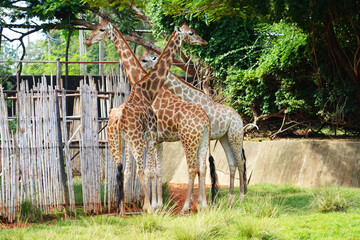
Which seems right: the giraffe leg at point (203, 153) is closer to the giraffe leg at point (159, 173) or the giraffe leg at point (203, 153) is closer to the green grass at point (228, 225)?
the giraffe leg at point (159, 173)

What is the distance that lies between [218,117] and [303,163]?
Answer: 2453 millimetres

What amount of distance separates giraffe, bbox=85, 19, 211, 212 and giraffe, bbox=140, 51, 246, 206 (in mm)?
299

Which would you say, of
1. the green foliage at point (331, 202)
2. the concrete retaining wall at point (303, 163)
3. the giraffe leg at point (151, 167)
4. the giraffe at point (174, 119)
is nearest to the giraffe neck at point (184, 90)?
the giraffe at point (174, 119)

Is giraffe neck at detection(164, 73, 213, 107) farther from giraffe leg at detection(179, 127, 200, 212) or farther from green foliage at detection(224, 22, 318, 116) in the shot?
green foliage at detection(224, 22, 318, 116)

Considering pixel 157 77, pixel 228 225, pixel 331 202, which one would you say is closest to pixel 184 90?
pixel 157 77

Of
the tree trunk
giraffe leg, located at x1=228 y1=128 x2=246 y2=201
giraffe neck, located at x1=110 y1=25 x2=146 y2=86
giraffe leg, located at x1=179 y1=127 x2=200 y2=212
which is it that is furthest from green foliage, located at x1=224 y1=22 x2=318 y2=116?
giraffe neck, located at x1=110 y1=25 x2=146 y2=86

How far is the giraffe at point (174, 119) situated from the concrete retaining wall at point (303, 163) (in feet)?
9.03

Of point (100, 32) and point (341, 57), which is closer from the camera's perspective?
point (100, 32)

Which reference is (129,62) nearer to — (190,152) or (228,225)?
(190,152)

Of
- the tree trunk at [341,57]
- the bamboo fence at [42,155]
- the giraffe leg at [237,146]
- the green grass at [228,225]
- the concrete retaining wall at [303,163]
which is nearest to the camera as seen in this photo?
the green grass at [228,225]

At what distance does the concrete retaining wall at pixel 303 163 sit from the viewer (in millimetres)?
8672

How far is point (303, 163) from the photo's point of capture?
9.18 meters

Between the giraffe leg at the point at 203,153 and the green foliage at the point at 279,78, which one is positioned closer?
the giraffe leg at the point at 203,153

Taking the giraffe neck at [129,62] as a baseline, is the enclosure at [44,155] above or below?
below
